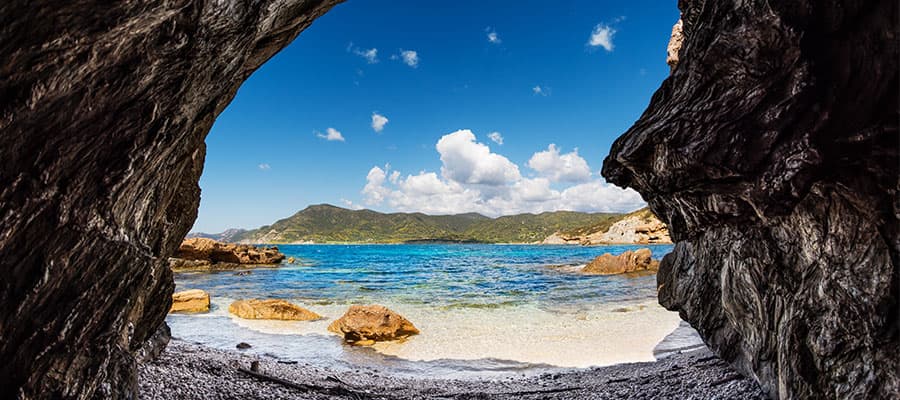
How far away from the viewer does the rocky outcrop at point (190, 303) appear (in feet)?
65.4

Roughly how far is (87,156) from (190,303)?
20.6 meters

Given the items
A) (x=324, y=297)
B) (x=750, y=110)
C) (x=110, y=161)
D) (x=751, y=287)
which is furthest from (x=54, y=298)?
(x=324, y=297)

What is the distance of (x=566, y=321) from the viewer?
17.5m

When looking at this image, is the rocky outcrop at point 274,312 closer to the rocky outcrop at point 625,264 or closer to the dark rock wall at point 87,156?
the dark rock wall at point 87,156

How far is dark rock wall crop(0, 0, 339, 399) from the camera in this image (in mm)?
2977

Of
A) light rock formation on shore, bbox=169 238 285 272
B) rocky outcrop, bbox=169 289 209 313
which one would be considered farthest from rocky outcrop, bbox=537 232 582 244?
rocky outcrop, bbox=169 289 209 313

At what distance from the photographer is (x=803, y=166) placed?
3990 mm

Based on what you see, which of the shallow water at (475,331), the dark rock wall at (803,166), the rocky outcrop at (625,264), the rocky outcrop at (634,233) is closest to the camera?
the dark rock wall at (803,166)

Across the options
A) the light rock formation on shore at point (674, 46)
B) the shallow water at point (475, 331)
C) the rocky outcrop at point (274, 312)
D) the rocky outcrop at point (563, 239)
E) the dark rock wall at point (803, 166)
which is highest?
the light rock formation on shore at point (674, 46)

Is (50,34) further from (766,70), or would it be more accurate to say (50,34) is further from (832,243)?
(832,243)

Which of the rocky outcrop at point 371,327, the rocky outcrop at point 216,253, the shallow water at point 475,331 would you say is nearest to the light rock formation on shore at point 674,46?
the shallow water at point 475,331

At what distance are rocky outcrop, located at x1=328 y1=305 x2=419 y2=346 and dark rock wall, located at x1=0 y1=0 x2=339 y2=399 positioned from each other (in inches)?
403

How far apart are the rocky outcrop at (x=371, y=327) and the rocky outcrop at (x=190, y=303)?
31.8 feet

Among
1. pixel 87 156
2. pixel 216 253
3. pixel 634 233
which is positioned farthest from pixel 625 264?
pixel 634 233
